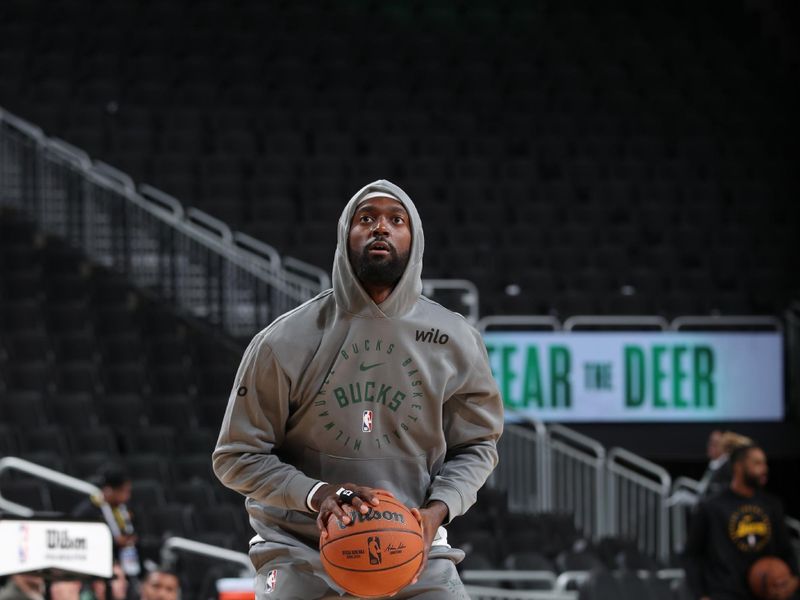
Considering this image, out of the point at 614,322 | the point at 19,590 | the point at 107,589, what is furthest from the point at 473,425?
the point at 614,322

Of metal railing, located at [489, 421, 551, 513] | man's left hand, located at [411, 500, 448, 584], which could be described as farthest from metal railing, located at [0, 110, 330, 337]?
man's left hand, located at [411, 500, 448, 584]

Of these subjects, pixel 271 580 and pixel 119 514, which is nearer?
pixel 271 580

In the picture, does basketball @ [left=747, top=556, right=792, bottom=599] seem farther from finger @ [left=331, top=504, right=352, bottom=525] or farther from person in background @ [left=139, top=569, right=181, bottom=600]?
finger @ [left=331, top=504, right=352, bottom=525]

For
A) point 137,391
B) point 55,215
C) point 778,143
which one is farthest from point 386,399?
point 778,143

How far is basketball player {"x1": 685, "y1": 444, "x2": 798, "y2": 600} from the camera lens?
8.98 meters

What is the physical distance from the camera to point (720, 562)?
29.6ft

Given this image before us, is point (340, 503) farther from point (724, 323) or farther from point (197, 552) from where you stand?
point (724, 323)

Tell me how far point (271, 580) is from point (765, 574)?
5.54 meters

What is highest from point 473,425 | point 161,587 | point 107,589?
point 473,425

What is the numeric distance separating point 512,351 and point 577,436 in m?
1.40

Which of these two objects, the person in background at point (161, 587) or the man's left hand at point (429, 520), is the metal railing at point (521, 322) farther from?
the man's left hand at point (429, 520)

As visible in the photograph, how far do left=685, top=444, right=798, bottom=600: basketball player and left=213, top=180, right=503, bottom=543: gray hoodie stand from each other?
206 inches

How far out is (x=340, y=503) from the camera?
147 inches

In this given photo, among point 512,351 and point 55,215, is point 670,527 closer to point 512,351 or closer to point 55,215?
point 512,351
